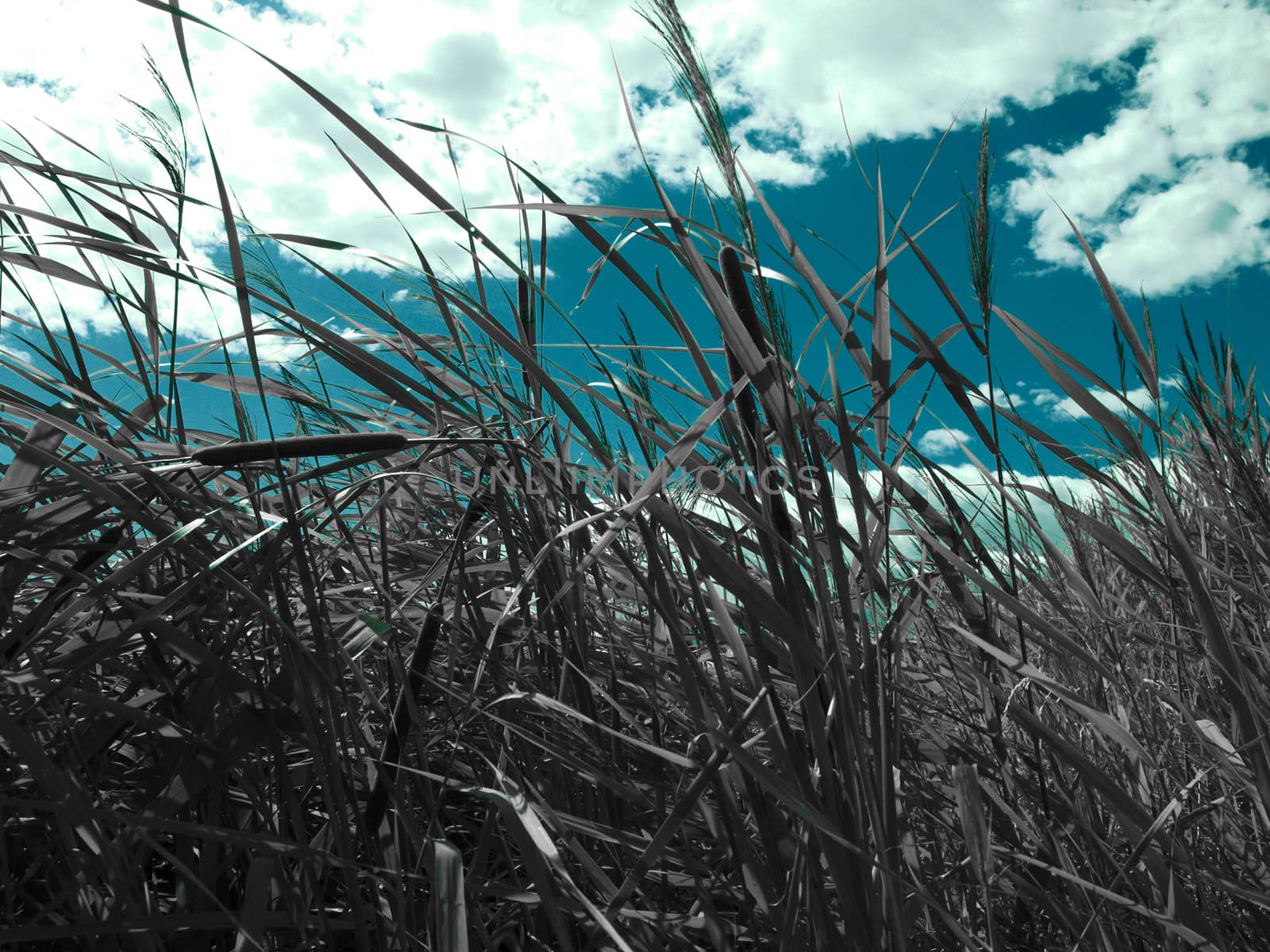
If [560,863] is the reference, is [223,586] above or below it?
above

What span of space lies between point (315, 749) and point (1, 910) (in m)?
0.60

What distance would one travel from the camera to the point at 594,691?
1.15 meters

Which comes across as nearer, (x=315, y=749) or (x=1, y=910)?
(x=315, y=749)

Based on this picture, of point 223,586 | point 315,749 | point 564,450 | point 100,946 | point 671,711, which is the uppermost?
point 564,450

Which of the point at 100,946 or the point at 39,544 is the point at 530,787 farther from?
the point at 39,544

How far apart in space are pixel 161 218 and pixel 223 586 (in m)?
0.48

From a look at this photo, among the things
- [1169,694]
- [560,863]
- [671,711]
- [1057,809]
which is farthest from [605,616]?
[1169,694]

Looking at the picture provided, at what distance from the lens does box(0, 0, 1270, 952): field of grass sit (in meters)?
0.79

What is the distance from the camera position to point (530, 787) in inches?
41.4

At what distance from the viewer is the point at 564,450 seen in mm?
1270

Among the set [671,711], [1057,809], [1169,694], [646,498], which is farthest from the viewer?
[671,711]

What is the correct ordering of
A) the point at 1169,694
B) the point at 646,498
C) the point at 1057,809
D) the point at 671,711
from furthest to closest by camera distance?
the point at 671,711
the point at 1169,694
the point at 1057,809
the point at 646,498

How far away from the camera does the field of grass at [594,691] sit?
2.58ft

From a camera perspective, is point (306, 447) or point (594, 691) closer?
point (306, 447)
